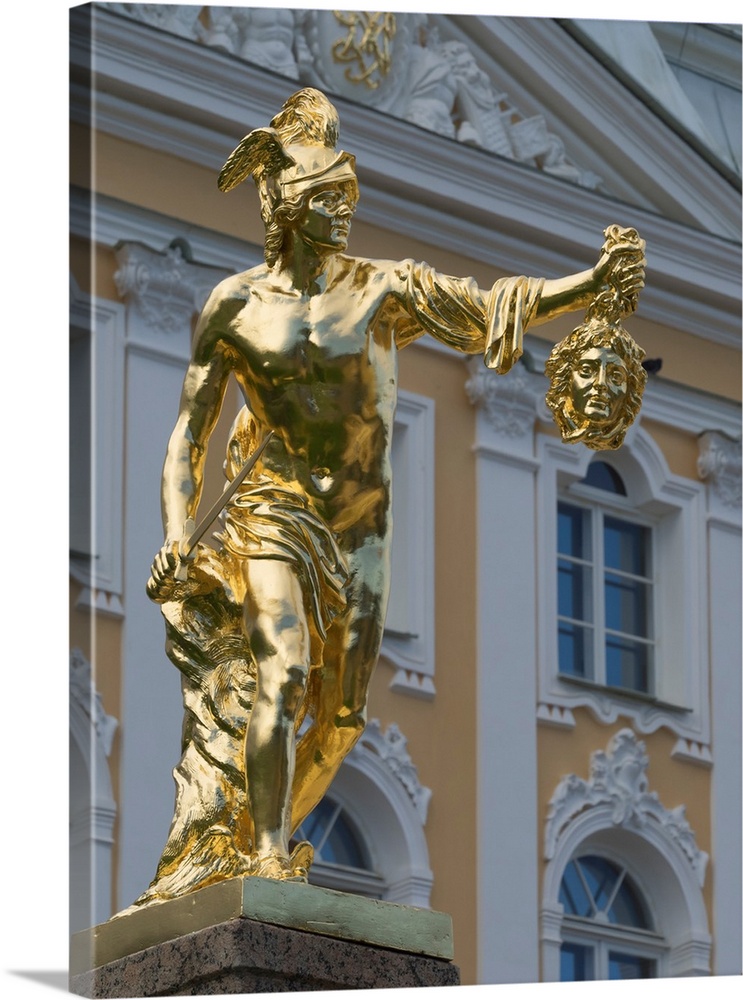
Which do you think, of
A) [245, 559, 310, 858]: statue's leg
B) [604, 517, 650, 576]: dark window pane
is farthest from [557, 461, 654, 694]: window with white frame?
[245, 559, 310, 858]: statue's leg

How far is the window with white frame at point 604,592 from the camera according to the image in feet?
44.0

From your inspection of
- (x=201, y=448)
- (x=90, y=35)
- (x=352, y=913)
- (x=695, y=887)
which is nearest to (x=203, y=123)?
(x=90, y=35)

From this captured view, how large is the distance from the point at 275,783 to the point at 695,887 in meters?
6.74

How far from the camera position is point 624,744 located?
1356 centimetres

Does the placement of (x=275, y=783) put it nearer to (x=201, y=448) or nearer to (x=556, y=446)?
(x=201, y=448)

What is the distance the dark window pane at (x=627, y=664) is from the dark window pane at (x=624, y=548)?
1.09 feet

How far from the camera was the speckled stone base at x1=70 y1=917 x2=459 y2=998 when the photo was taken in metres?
6.61

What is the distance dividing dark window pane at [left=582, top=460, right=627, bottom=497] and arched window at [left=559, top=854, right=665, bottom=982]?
1.64 m

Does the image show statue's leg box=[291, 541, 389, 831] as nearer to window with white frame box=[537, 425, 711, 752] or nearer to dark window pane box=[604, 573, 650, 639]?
window with white frame box=[537, 425, 711, 752]

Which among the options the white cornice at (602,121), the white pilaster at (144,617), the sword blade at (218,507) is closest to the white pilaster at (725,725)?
the white cornice at (602,121)

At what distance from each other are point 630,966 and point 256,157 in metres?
6.51

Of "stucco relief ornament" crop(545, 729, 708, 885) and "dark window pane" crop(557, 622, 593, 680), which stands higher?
"dark window pane" crop(557, 622, 593, 680)

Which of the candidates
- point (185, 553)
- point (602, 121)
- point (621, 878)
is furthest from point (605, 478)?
point (185, 553)

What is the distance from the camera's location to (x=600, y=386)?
7.18 meters
